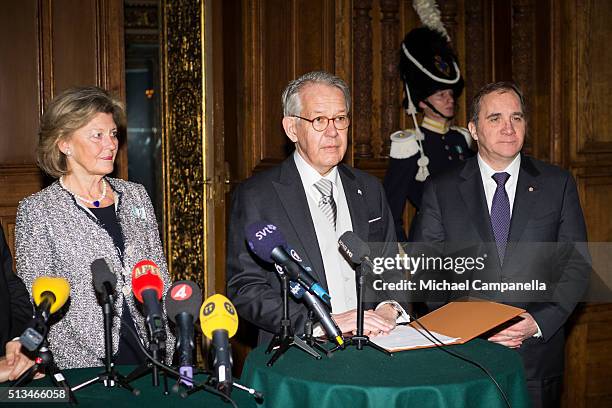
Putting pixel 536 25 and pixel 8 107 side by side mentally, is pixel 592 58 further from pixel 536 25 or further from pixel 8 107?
pixel 8 107

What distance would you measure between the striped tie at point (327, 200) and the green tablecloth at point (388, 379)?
0.63 metres

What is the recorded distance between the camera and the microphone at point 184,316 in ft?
6.04

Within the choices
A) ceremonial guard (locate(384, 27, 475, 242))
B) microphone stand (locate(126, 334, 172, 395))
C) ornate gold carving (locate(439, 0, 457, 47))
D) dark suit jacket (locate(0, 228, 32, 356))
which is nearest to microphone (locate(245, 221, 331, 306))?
microphone stand (locate(126, 334, 172, 395))

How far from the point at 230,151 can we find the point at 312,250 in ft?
7.55

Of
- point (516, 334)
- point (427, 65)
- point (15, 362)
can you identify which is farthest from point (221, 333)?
point (427, 65)

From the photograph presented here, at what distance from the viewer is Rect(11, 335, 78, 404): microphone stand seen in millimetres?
1895

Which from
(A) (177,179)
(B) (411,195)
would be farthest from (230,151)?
(B) (411,195)

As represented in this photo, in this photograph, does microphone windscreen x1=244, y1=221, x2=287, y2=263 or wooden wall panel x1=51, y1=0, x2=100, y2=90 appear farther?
wooden wall panel x1=51, y1=0, x2=100, y2=90

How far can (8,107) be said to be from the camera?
4.30 m

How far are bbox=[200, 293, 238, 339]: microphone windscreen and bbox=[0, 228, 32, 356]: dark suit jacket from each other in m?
0.77

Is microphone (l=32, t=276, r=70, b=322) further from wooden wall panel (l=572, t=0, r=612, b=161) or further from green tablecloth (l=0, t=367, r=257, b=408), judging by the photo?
wooden wall panel (l=572, t=0, r=612, b=161)

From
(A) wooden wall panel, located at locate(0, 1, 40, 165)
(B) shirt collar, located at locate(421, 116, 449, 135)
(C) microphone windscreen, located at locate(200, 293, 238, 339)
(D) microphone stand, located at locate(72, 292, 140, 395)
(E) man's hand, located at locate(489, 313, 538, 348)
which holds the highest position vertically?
(A) wooden wall panel, located at locate(0, 1, 40, 165)

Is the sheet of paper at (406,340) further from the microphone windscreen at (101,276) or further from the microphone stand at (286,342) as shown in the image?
the microphone windscreen at (101,276)

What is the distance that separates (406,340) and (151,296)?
837 mm
